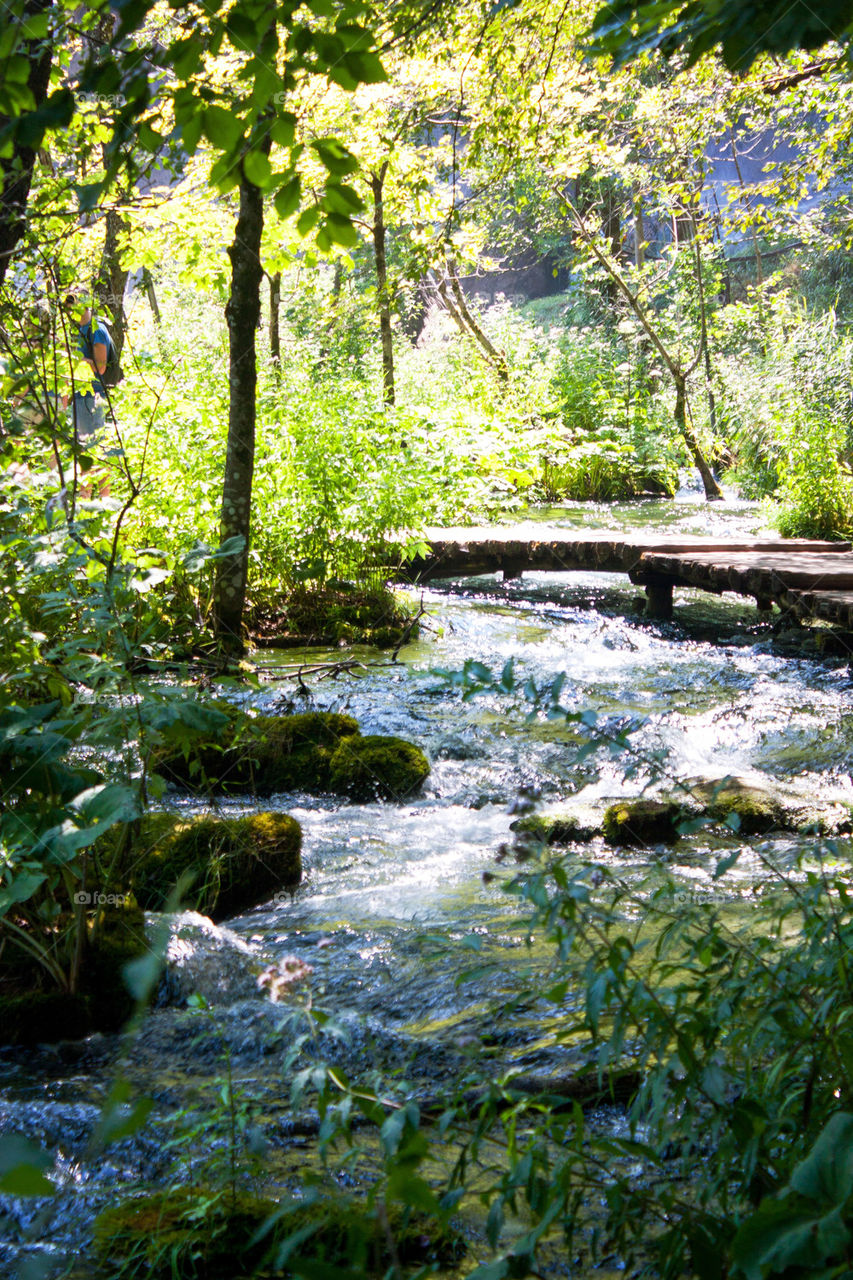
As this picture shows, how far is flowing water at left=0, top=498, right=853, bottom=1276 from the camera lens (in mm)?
2242

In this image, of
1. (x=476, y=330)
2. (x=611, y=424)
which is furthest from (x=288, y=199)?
(x=611, y=424)

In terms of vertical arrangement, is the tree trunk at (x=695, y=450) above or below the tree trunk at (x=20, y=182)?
below

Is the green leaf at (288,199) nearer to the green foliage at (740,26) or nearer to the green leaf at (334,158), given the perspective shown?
the green leaf at (334,158)

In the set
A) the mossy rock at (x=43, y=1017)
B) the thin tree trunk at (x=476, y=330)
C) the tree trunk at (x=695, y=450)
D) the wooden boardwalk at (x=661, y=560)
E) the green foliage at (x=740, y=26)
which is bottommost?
the mossy rock at (x=43, y=1017)

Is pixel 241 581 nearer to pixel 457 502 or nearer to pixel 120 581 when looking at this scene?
pixel 457 502

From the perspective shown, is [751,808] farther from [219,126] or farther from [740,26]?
[219,126]

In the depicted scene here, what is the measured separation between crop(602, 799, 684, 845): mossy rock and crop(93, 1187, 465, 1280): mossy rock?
104 inches

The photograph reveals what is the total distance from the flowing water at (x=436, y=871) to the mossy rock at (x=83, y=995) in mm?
69

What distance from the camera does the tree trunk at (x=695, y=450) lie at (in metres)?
15.7

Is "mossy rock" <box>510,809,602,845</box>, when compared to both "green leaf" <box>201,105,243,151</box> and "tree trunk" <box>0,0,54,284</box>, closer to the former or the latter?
"tree trunk" <box>0,0,54,284</box>

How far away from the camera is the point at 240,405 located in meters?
6.83

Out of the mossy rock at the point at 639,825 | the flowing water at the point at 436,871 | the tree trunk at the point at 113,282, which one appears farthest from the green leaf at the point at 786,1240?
the tree trunk at the point at 113,282

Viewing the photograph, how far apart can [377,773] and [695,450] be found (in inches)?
474

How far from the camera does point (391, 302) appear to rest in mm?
5492
